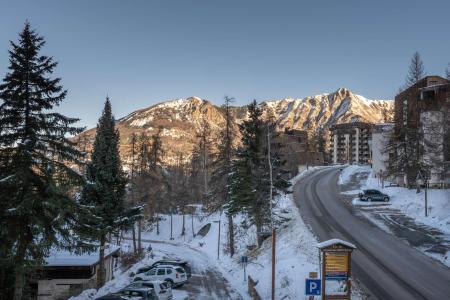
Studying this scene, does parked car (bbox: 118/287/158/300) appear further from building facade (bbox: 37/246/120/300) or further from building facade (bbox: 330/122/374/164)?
building facade (bbox: 330/122/374/164)

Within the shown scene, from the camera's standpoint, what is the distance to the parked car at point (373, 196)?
49.4m

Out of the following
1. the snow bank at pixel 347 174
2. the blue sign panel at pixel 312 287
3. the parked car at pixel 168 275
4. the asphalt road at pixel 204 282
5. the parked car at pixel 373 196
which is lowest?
the asphalt road at pixel 204 282

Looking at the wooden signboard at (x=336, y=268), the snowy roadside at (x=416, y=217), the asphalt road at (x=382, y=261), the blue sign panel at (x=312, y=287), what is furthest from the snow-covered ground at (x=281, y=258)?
the snowy roadside at (x=416, y=217)

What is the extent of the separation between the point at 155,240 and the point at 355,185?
37.1 meters

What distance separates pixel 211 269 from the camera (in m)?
43.0

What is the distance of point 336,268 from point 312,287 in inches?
65.4

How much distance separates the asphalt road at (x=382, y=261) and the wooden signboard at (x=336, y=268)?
2.81 m

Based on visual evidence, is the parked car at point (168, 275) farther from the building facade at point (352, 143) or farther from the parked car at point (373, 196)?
the building facade at point (352, 143)

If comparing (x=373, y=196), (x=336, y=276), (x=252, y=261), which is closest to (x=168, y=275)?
(x=252, y=261)

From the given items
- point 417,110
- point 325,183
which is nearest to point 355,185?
point 325,183

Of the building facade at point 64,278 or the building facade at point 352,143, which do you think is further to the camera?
the building facade at point 352,143

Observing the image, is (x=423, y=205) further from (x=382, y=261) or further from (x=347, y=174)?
(x=347, y=174)

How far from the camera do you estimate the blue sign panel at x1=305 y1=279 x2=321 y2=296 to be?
17328mm

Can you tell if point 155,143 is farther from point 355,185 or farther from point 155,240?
point 355,185
